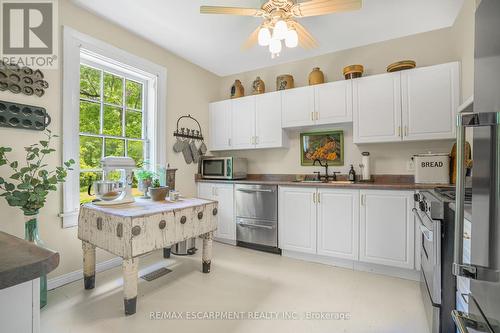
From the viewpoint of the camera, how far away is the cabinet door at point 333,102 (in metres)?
2.83

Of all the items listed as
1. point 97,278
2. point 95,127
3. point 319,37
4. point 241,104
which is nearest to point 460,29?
Result: point 319,37

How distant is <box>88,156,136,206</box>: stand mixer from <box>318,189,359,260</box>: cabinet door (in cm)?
201

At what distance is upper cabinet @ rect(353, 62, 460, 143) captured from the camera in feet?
7.73

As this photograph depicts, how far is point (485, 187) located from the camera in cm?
60

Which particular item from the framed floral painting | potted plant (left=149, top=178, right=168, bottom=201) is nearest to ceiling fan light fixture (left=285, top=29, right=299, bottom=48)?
the framed floral painting

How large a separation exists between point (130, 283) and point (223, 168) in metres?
1.99

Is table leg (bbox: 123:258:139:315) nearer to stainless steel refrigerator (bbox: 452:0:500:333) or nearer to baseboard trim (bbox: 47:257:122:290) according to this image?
baseboard trim (bbox: 47:257:122:290)

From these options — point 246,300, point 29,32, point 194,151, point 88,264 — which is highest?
point 29,32

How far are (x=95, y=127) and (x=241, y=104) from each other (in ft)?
6.35

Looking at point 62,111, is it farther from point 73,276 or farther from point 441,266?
point 441,266

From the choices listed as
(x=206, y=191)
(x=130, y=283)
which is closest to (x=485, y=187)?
(x=130, y=283)

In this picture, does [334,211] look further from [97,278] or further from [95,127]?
[95,127]

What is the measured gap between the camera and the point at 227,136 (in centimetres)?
376

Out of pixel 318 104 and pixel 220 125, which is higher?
pixel 318 104
